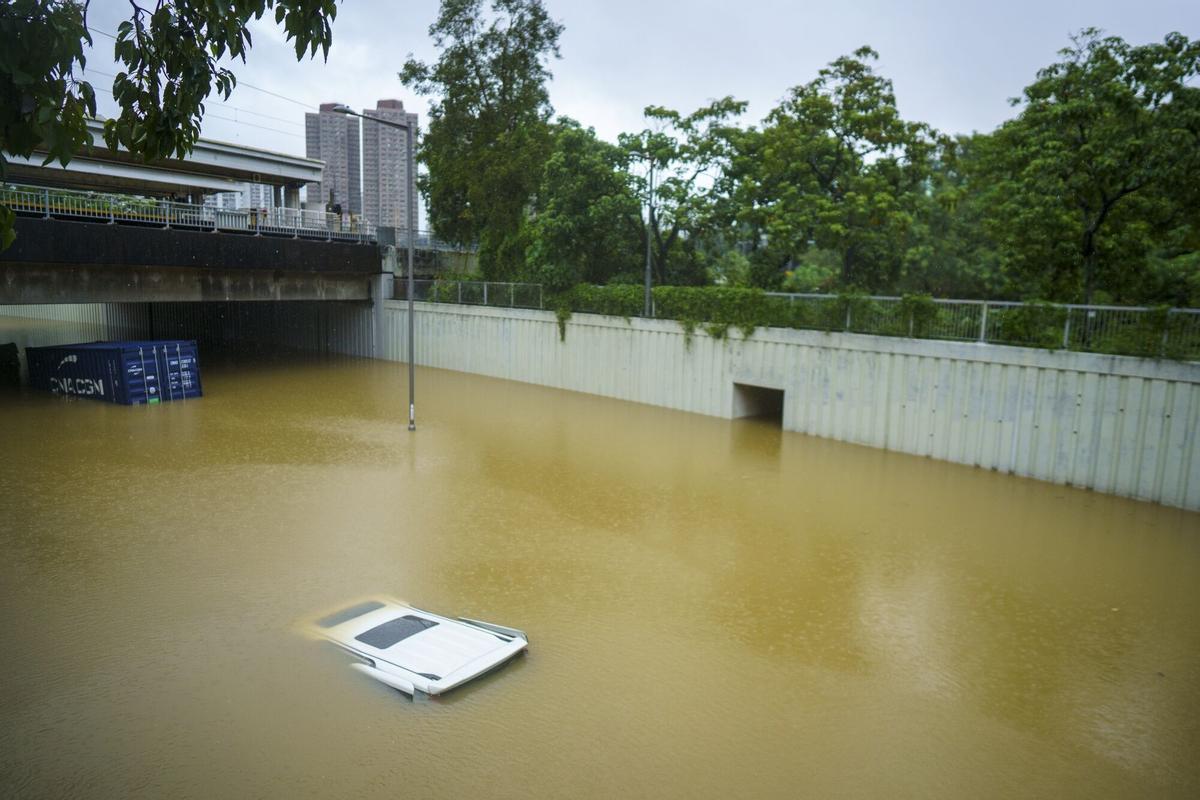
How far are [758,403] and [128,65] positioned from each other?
19.6 meters

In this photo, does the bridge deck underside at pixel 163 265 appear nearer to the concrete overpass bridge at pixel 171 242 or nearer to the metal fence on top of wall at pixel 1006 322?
the concrete overpass bridge at pixel 171 242

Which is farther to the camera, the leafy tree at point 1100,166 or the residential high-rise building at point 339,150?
the residential high-rise building at point 339,150

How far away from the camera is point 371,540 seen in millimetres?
12023

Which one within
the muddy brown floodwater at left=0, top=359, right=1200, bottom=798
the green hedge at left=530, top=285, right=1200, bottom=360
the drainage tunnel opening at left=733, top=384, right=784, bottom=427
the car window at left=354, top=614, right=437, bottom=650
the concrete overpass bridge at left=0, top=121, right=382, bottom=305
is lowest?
the muddy brown floodwater at left=0, top=359, right=1200, bottom=798

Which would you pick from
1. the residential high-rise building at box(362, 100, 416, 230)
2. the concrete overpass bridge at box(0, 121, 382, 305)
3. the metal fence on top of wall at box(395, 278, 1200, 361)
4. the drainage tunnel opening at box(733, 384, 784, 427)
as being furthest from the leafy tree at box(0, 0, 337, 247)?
the residential high-rise building at box(362, 100, 416, 230)

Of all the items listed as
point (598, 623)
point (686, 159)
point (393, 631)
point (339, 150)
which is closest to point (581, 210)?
point (686, 159)

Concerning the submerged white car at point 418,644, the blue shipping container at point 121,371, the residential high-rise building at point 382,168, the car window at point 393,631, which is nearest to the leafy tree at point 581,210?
the blue shipping container at point 121,371

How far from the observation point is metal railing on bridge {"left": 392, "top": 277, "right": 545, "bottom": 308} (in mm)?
28781

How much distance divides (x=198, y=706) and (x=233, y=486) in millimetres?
8186

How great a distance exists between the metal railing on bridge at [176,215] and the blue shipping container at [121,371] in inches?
156

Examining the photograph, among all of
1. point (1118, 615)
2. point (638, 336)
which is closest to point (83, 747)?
point (1118, 615)

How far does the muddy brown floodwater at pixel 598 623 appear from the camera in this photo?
21.9 feet

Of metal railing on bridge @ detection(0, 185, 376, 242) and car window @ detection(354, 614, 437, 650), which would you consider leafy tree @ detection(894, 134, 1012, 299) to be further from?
car window @ detection(354, 614, 437, 650)

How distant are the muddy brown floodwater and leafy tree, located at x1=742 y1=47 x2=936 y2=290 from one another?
25.9 feet
